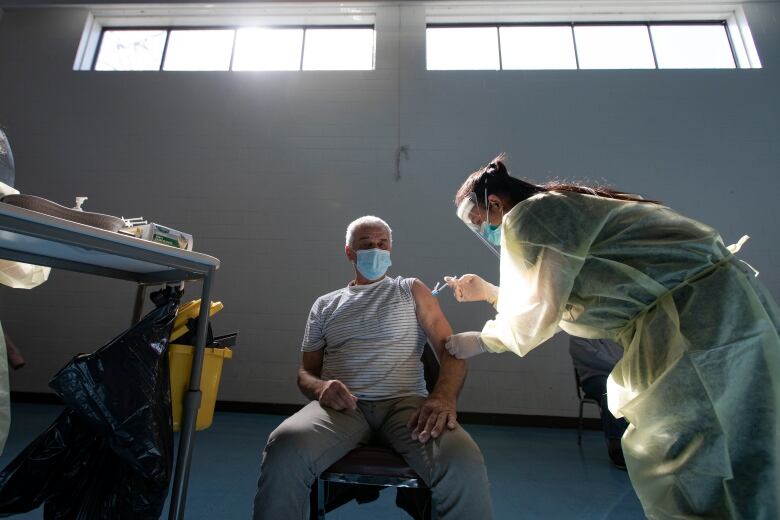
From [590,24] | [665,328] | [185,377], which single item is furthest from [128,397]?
[590,24]

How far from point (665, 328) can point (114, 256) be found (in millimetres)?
1356

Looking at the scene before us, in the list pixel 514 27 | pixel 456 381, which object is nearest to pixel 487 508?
pixel 456 381

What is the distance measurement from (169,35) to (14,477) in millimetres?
4128

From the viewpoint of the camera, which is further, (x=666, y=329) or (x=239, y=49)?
(x=239, y=49)

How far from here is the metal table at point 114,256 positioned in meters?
0.70

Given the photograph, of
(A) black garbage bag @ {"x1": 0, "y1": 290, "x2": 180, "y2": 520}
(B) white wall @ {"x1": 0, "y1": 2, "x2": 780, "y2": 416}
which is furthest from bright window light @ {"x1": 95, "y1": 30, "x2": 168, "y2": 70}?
(A) black garbage bag @ {"x1": 0, "y1": 290, "x2": 180, "y2": 520}

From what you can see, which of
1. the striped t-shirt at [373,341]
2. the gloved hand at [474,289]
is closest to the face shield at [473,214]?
the gloved hand at [474,289]

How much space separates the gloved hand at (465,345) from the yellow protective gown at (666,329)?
0.20 ft

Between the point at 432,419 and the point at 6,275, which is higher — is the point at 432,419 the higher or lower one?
the lower one

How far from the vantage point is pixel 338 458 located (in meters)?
0.88

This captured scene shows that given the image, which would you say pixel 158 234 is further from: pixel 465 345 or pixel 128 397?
pixel 465 345

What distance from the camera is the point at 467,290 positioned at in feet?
4.53

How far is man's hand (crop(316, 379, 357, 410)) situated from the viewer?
3.26 feet

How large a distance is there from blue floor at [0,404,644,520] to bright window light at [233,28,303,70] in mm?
3144
